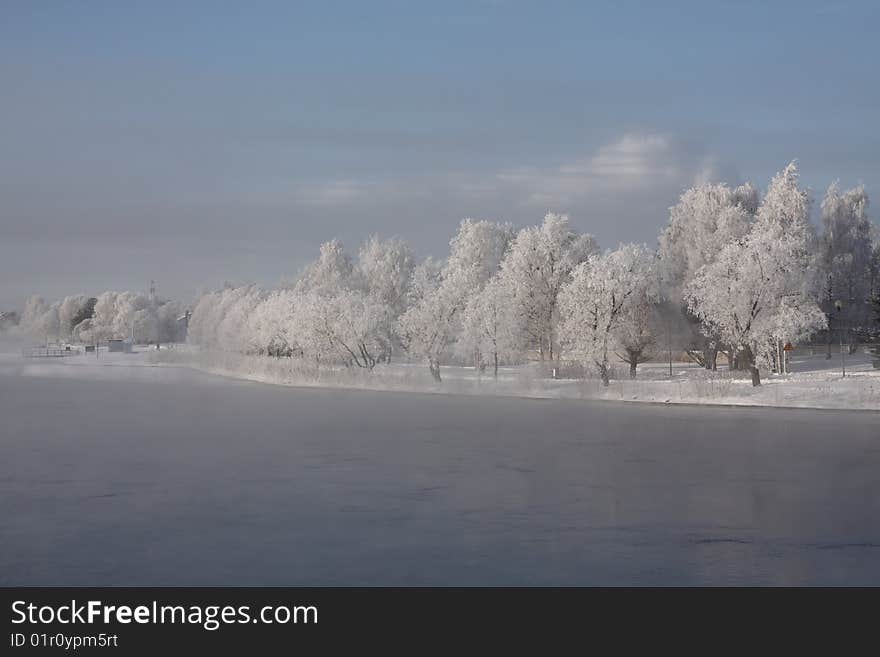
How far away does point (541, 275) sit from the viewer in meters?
82.1

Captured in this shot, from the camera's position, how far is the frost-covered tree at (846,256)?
88.1 metres

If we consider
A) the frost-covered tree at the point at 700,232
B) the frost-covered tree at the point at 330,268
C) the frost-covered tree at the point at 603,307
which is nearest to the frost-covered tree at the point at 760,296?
the frost-covered tree at the point at 603,307

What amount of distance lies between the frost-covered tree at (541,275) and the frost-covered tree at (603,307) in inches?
205

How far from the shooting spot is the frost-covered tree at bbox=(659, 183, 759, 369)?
81.0 meters

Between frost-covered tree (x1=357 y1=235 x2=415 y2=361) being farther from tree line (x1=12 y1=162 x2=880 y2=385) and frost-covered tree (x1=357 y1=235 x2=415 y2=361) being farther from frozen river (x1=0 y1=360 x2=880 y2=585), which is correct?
frozen river (x1=0 y1=360 x2=880 y2=585)

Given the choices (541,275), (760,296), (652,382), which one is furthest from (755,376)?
(541,275)

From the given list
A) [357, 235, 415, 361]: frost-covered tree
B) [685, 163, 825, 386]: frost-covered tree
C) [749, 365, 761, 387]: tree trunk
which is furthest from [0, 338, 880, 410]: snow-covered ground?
[357, 235, 415, 361]: frost-covered tree

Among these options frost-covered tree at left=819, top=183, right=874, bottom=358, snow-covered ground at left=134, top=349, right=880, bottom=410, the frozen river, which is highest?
frost-covered tree at left=819, top=183, right=874, bottom=358

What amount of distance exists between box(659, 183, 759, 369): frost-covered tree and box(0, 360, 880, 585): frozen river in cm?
3405

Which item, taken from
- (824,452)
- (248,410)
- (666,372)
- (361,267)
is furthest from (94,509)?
(361,267)

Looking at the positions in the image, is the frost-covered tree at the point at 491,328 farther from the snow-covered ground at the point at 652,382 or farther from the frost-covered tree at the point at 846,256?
the frost-covered tree at the point at 846,256

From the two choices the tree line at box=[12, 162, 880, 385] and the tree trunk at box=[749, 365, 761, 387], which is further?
the tree line at box=[12, 162, 880, 385]
